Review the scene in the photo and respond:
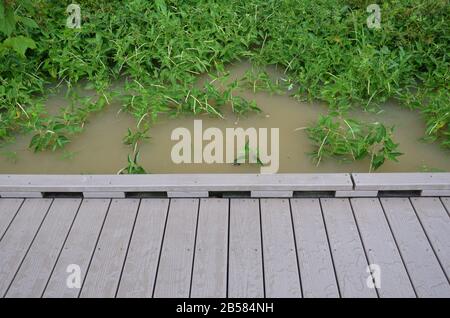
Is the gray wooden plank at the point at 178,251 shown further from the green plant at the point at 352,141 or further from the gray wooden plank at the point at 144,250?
the green plant at the point at 352,141

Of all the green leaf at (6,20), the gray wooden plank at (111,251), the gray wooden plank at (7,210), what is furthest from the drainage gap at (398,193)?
the green leaf at (6,20)

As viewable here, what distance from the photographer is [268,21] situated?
392cm

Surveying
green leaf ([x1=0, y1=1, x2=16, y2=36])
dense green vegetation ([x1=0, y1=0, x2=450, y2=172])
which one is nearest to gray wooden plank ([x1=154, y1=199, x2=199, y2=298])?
dense green vegetation ([x1=0, y1=0, x2=450, y2=172])

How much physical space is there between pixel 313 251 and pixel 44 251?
3.85ft

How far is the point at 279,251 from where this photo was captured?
2084 millimetres

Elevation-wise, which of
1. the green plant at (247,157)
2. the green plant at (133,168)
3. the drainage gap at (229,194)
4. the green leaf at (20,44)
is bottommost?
the drainage gap at (229,194)

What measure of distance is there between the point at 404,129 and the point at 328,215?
1118 mm

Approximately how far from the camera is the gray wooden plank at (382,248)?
191 centimetres

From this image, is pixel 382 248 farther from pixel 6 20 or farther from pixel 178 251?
pixel 6 20

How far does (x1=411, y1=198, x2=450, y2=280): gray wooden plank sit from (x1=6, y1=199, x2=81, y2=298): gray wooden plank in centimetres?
164

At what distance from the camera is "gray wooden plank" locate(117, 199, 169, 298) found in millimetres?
1933

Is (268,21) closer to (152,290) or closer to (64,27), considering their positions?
(64,27)

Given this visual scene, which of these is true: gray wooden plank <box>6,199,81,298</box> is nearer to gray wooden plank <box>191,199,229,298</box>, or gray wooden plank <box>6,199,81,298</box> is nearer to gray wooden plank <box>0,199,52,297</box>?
gray wooden plank <box>0,199,52,297</box>

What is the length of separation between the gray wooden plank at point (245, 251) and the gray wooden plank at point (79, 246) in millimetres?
A: 615
